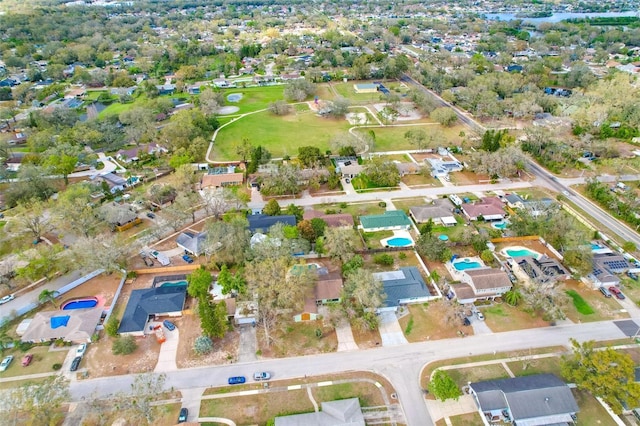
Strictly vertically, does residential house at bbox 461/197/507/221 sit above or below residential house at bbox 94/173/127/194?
above

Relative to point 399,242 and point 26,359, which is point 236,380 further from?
point 399,242

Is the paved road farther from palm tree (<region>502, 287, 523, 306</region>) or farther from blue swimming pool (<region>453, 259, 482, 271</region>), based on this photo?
blue swimming pool (<region>453, 259, 482, 271</region>)

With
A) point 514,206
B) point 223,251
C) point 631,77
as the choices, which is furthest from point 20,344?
point 631,77

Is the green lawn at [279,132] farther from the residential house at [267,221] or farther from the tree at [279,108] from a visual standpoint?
the residential house at [267,221]

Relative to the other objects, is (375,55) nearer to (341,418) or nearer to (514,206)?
(514,206)

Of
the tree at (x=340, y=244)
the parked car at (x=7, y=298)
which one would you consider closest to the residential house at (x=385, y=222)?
the tree at (x=340, y=244)

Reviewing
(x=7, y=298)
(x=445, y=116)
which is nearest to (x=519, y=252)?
(x=445, y=116)

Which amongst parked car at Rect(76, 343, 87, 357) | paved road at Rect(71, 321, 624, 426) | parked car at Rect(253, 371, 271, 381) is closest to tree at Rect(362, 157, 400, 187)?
paved road at Rect(71, 321, 624, 426)

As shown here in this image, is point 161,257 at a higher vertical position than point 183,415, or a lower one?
higher
